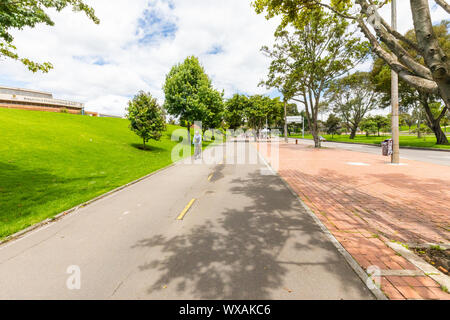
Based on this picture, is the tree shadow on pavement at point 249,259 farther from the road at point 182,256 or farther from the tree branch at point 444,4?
the tree branch at point 444,4

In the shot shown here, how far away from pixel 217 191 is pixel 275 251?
4.06 metres

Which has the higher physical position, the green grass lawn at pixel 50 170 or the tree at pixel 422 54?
the tree at pixel 422 54

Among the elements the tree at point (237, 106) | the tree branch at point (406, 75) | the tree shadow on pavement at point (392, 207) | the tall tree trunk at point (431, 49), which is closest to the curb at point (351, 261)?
the tree shadow on pavement at point (392, 207)

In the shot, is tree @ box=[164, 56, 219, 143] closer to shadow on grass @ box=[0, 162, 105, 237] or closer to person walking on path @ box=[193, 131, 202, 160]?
person walking on path @ box=[193, 131, 202, 160]

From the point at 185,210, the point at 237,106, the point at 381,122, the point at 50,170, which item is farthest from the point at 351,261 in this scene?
the point at 381,122

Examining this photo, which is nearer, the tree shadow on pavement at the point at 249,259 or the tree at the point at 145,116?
the tree shadow on pavement at the point at 249,259

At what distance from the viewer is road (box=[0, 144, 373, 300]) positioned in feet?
8.56

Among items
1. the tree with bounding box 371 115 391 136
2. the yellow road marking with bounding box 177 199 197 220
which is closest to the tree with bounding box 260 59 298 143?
the yellow road marking with bounding box 177 199 197 220

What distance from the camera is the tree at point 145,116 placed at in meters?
19.6

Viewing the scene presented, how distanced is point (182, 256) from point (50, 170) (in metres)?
11.6

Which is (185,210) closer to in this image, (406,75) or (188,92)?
(406,75)

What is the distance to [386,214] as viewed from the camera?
16.2 ft

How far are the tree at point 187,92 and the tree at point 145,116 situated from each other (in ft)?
17.4
